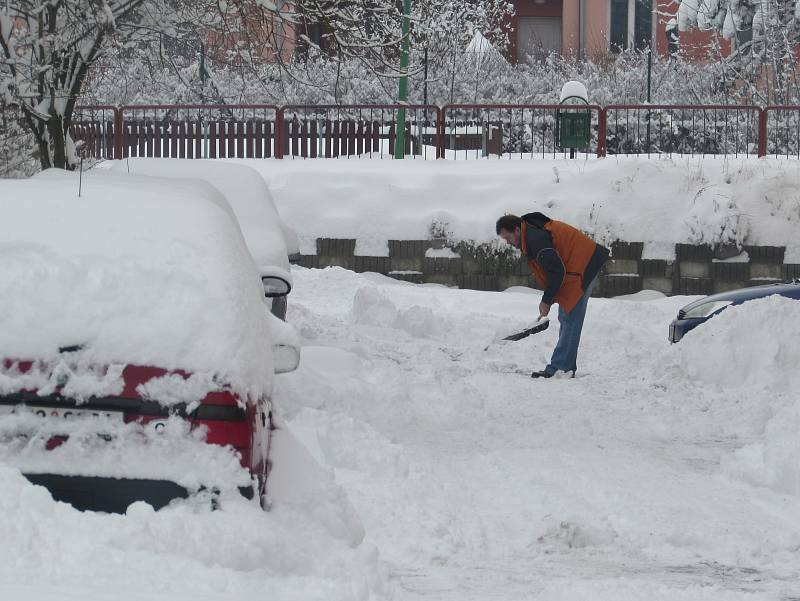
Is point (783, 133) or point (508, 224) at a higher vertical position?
point (783, 133)

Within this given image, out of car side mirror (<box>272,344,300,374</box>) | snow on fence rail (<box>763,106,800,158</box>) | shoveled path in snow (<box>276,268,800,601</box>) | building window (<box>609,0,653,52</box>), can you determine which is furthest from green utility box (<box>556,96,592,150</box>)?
building window (<box>609,0,653,52</box>)

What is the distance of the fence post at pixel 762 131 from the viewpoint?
18.4m

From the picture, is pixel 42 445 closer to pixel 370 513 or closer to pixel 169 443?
pixel 169 443

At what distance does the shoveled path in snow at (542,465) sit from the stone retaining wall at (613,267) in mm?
3811

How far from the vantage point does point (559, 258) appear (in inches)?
405

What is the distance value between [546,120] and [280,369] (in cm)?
1462

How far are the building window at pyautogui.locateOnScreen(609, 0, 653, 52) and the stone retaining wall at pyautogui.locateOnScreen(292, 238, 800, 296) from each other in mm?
22047

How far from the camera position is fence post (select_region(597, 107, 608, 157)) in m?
18.4

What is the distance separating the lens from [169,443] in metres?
4.12

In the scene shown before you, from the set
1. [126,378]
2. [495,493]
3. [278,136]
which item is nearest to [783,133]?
[278,136]

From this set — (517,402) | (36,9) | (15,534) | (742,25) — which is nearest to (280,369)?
(15,534)

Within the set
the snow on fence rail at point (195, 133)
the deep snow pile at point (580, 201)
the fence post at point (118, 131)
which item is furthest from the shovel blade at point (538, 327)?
the fence post at point (118, 131)

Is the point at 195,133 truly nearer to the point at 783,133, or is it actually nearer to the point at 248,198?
the point at 783,133

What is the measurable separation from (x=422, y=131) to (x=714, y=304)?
28.8 ft
